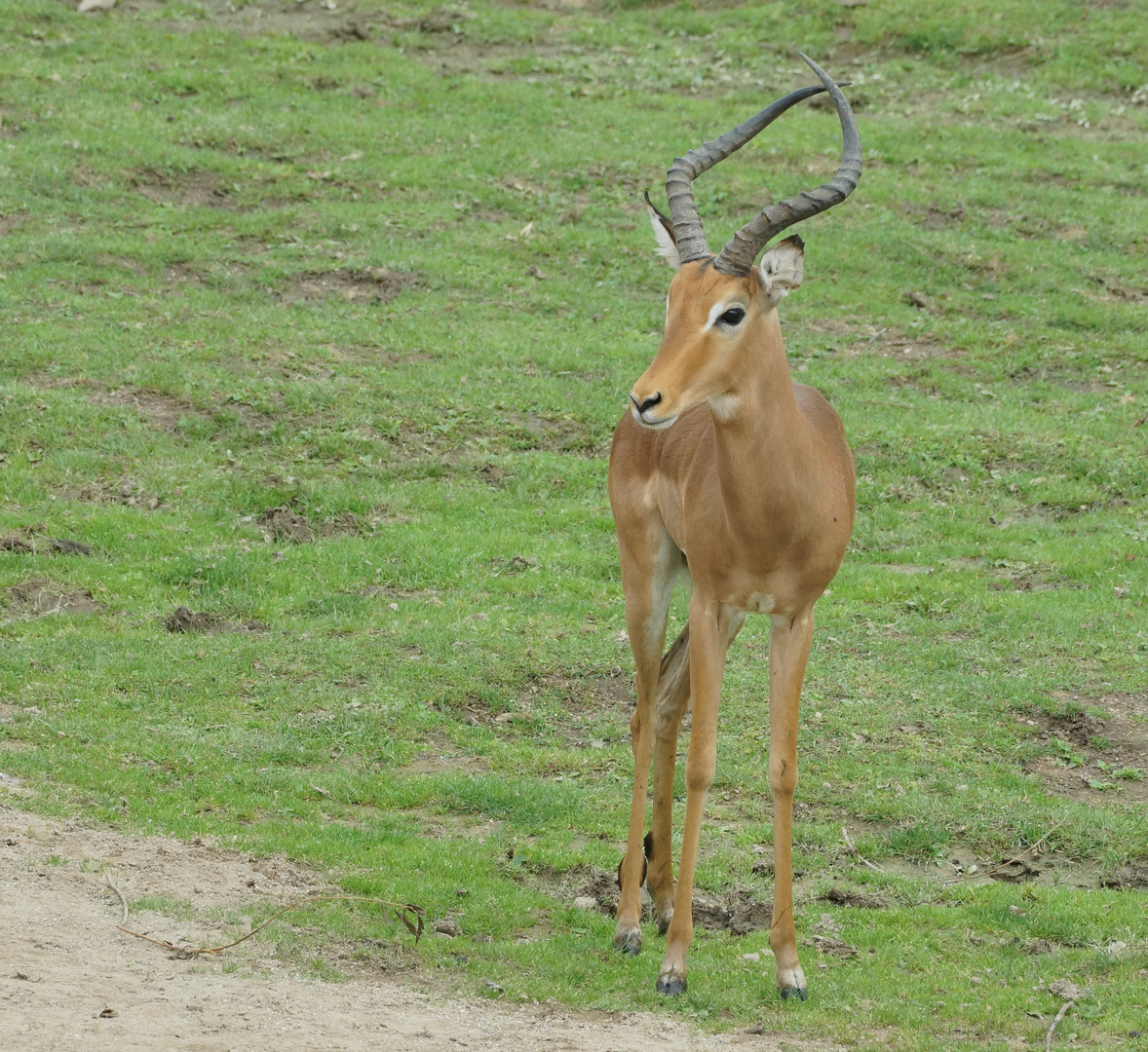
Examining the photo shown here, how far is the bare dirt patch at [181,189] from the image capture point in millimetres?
17484

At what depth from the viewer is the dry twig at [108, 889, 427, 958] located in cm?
585

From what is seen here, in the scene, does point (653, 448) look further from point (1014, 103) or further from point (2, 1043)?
point (1014, 103)

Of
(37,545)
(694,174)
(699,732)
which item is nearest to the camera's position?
(699,732)

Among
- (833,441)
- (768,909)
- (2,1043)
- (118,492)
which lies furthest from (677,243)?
(118,492)

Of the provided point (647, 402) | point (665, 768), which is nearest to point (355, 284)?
point (665, 768)

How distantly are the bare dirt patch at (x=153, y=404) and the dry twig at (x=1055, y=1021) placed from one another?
932cm

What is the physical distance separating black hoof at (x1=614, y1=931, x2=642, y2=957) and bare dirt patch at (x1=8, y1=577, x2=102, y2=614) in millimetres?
5148

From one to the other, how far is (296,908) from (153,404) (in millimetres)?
7722

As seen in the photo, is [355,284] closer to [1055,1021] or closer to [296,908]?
[296,908]

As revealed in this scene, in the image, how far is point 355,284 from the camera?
16234 mm

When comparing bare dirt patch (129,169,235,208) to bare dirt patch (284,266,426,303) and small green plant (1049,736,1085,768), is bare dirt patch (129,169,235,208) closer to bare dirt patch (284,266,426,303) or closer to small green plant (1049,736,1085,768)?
bare dirt patch (284,266,426,303)

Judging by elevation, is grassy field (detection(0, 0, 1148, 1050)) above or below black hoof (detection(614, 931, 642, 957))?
above

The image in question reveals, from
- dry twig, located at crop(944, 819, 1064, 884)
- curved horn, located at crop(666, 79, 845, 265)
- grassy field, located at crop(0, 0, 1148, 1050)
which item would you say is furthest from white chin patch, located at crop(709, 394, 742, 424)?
dry twig, located at crop(944, 819, 1064, 884)

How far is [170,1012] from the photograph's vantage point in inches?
203
